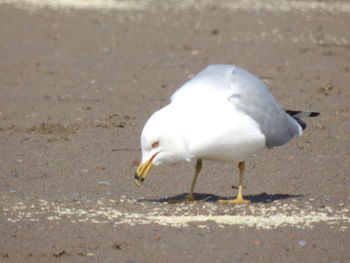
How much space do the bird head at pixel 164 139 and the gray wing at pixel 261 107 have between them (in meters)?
0.51

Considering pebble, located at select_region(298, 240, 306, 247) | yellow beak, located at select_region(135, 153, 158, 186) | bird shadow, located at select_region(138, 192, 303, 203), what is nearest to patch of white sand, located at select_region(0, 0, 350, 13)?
bird shadow, located at select_region(138, 192, 303, 203)

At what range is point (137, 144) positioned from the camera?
909cm

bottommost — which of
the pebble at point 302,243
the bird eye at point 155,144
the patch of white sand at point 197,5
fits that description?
the pebble at point 302,243

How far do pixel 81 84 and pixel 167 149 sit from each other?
19.2 ft

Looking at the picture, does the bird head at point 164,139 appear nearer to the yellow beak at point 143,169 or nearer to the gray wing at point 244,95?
the yellow beak at point 143,169

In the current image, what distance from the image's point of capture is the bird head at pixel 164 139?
249 inches

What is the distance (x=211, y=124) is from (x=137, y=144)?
282cm

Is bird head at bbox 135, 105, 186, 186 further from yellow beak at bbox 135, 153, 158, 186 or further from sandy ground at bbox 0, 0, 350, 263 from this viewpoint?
sandy ground at bbox 0, 0, 350, 263

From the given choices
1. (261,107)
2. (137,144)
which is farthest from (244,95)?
(137,144)

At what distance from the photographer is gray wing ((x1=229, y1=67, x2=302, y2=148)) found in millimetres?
6723

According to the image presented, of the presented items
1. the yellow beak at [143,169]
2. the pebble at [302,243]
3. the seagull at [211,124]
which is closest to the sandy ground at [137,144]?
the pebble at [302,243]

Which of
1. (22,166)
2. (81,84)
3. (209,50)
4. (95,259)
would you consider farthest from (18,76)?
(95,259)

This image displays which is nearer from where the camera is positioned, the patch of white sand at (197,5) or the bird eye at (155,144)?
the bird eye at (155,144)

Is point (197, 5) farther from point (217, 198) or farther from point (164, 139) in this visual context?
point (164, 139)
